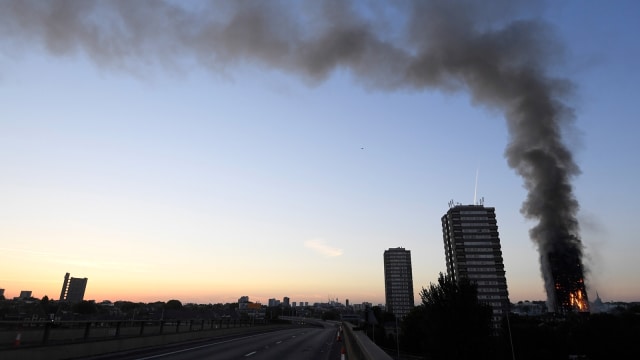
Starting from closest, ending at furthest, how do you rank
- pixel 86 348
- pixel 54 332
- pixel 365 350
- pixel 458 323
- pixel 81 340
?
pixel 365 350
pixel 54 332
pixel 86 348
pixel 81 340
pixel 458 323

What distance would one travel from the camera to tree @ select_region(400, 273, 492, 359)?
4709 centimetres

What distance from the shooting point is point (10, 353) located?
13297mm

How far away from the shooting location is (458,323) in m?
48.4

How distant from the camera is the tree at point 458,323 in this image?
47.1m

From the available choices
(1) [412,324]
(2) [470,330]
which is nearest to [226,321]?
(2) [470,330]

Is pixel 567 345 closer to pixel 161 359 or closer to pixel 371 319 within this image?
pixel 371 319

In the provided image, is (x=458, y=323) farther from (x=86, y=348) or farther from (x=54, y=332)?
(x=54, y=332)

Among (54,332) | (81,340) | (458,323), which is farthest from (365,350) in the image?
(458,323)

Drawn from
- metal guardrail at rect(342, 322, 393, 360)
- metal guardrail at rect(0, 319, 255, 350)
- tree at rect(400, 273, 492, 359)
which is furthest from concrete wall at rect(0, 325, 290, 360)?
tree at rect(400, 273, 492, 359)

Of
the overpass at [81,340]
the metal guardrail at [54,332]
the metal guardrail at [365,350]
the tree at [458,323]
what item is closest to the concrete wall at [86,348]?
the overpass at [81,340]

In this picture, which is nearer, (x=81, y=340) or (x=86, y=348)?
(x=86, y=348)

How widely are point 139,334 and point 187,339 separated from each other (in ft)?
26.3

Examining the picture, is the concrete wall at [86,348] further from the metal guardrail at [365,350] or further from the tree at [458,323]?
the tree at [458,323]

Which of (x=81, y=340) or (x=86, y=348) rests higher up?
(x=81, y=340)
